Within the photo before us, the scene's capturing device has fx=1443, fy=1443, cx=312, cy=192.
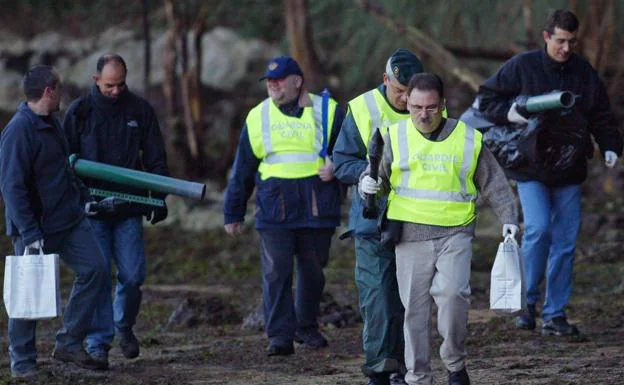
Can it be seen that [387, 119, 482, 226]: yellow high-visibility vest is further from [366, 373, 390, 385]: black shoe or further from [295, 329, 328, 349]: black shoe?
[295, 329, 328, 349]: black shoe

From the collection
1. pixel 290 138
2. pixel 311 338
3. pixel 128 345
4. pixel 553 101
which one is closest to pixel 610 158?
pixel 553 101

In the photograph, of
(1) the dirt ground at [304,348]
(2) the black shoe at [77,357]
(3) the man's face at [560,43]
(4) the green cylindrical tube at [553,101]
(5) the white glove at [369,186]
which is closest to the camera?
(5) the white glove at [369,186]

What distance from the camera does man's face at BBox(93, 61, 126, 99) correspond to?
9789mm

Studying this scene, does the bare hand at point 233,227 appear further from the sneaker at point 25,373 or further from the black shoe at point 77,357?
the sneaker at point 25,373

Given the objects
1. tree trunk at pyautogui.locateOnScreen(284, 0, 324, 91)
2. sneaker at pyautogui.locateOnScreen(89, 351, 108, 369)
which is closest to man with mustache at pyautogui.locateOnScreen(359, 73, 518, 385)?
sneaker at pyautogui.locateOnScreen(89, 351, 108, 369)

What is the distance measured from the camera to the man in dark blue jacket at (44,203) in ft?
29.2

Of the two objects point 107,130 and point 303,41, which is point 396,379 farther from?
point 303,41

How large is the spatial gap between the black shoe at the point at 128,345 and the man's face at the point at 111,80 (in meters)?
1.67

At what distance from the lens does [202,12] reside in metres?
22.8

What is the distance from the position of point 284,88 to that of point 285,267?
127 centimetres

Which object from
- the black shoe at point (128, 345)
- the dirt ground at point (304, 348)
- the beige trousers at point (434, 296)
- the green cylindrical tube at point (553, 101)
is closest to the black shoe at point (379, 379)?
the beige trousers at point (434, 296)

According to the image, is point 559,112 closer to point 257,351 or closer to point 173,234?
point 257,351

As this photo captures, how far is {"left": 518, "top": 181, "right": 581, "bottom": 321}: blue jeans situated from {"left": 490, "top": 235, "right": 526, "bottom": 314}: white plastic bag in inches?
105

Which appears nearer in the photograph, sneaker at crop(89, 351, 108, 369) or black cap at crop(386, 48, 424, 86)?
black cap at crop(386, 48, 424, 86)
